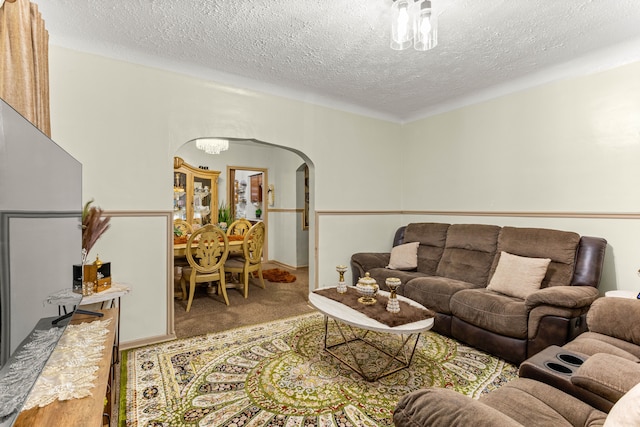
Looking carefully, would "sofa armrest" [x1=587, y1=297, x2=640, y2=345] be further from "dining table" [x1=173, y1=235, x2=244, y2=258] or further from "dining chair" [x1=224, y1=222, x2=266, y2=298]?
"dining table" [x1=173, y1=235, x2=244, y2=258]

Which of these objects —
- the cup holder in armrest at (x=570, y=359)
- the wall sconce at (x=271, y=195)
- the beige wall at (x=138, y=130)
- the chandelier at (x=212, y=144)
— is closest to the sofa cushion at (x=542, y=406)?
the cup holder in armrest at (x=570, y=359)

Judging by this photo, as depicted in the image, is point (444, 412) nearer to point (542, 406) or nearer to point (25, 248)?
point (542, 406)

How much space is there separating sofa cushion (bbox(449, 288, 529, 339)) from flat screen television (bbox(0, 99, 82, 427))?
267 cm

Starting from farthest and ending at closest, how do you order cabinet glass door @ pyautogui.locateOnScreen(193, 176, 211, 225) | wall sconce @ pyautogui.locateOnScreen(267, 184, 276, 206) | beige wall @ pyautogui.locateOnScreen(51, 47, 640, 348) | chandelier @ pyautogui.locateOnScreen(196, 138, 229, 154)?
wall sconce @ pyautogui.locateOnScreen(267, 184, 276, 206) → cabinet glass door @ pyautogui.locateOnScreen(193, 176, 211, 225) → chandelier @ pyautogui.locateOnScreen(196, 138, 229, 154) → beige wall @ pyautogui.locateOnScreen(51, 47, 640, 348)

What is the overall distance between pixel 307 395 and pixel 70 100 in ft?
9.28

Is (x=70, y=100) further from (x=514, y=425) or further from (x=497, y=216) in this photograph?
(x=497, y=216)

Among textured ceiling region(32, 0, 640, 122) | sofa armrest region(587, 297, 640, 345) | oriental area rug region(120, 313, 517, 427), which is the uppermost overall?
textured ceiling region(32, 0, 640, 122)

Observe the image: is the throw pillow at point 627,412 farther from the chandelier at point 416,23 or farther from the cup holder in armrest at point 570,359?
the chandelier at point 416,23

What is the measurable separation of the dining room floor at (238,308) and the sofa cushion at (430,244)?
1.43 metres

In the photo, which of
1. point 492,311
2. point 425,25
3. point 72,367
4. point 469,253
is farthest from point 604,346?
point 72,367

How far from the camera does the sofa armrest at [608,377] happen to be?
111 centimetres

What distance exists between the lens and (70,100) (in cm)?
249

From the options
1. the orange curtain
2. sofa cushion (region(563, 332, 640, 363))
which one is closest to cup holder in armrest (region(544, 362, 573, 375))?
sofa cushion (region(563, 332, 640, 363))

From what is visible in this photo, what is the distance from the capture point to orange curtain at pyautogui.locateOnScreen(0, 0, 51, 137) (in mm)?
Answer: 1534
